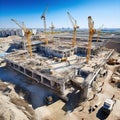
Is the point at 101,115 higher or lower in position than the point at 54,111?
lower

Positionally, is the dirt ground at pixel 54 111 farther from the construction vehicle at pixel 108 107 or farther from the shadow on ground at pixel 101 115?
the construction vehicle at pixel 108 107

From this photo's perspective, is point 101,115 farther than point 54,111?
No

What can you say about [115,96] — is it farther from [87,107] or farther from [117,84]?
[87,107]

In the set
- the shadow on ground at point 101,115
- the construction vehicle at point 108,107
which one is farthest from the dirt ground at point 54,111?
the construction vehicle at point 108,107

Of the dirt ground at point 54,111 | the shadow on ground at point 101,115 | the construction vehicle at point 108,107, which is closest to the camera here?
the dirt ground at point 54,111

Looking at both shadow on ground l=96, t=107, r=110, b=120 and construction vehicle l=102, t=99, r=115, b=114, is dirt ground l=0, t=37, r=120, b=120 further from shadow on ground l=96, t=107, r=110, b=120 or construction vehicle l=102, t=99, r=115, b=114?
construction vehicle l=102, t=99, r=115, b=114

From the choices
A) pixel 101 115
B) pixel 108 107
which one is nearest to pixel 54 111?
pixel 101 115

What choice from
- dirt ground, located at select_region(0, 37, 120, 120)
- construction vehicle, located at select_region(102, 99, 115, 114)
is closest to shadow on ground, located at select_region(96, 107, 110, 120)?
dirt ground, located at select_region(0, 37, 120, 120)

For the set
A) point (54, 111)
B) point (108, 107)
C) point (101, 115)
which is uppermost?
point (108, 107)

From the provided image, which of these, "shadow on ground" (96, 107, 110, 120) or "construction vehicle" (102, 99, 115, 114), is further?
"construction vehicle" (102, 99, 115, 114)

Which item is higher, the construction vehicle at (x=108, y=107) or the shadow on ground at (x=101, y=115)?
the construction vehicle at (x=108, y=107)

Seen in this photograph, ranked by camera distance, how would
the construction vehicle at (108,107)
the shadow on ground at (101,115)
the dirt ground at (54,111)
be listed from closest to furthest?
the dirt ground at (54,111) → the shadow on ground at (101,115) → the construction vehicle at (108,107)

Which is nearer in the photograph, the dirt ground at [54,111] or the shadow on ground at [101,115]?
the dirt ground at [54,111]

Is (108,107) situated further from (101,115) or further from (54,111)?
(54,111)
